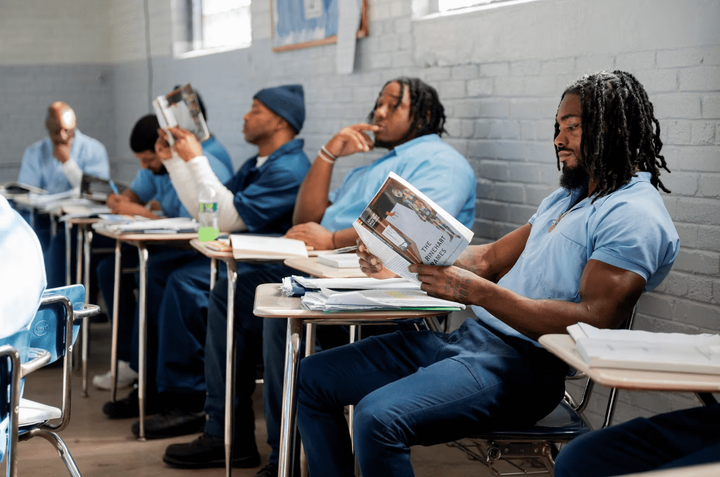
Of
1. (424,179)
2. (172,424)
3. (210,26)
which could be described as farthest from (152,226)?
(210,26)

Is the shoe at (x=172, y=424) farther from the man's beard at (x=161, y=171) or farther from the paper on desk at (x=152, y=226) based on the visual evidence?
the man's beard at (x=161, y=171)

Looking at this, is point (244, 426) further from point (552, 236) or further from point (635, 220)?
point (635, 220)

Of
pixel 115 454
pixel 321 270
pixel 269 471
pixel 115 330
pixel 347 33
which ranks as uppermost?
pixel 347 33

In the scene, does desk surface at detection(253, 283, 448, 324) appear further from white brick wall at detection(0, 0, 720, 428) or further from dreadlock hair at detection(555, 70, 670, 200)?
white brick wall at detection(0, 0, 720, 428)

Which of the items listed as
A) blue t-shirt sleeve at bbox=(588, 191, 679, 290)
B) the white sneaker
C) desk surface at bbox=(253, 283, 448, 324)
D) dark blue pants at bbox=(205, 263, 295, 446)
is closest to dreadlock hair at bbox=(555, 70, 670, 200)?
blue t-shirt sleeve at bbox=(588, 191, 679, 290)

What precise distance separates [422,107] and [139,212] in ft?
5.14

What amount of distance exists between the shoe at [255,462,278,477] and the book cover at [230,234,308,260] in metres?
0.66

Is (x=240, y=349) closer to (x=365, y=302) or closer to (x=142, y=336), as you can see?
(x=142, y=336)

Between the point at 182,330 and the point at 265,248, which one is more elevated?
the point at 265,248

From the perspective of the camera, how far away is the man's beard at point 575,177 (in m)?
1.92

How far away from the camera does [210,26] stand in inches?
228

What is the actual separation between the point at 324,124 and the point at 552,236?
8.15 feet

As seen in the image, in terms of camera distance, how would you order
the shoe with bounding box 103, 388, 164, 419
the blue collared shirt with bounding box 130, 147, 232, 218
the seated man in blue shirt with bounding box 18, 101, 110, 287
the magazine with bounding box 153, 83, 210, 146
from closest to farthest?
the shoe with bounding box 103, 388, 164, 419 → the magazine with bounding box 153, 83, 210, 146 → the blue collared shirt with bounding box 130, 147, 232, 218 → the seated man in blue shirt with bounding box 18, 101, 110, 287

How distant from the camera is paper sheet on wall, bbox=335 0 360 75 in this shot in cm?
377
